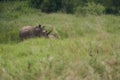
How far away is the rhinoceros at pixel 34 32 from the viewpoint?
14541mm

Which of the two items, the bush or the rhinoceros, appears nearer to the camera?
the rhinoceros

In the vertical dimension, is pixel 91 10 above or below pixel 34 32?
below

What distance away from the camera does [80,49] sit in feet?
26.1

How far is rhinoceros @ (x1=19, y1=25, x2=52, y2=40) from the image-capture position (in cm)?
1454

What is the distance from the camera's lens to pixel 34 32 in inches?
591

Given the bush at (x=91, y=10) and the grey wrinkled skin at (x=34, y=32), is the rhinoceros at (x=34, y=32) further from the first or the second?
the bush at (x=91, y=10)

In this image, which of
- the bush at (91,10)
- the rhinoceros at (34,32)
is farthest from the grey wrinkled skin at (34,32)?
the bush at (91,10)

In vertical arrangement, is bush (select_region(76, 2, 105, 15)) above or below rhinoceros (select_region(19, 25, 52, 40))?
below

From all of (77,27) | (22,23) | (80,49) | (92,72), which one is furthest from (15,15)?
(92,72)

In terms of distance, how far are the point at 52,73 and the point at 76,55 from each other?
1456mm

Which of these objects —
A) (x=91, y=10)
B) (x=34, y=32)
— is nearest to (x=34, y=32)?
(x=34, y=32)

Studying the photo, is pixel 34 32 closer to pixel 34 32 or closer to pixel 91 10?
pixel 34 32

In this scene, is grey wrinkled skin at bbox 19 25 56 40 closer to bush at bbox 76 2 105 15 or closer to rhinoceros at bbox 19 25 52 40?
rhinoceros at bbox 19 25 52 40

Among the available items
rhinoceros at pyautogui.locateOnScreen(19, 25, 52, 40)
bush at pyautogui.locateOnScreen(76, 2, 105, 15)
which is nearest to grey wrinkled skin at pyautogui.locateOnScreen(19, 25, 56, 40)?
rhinoceros at pyautogui.locateOnScreen(19, 25, 52, 40)
